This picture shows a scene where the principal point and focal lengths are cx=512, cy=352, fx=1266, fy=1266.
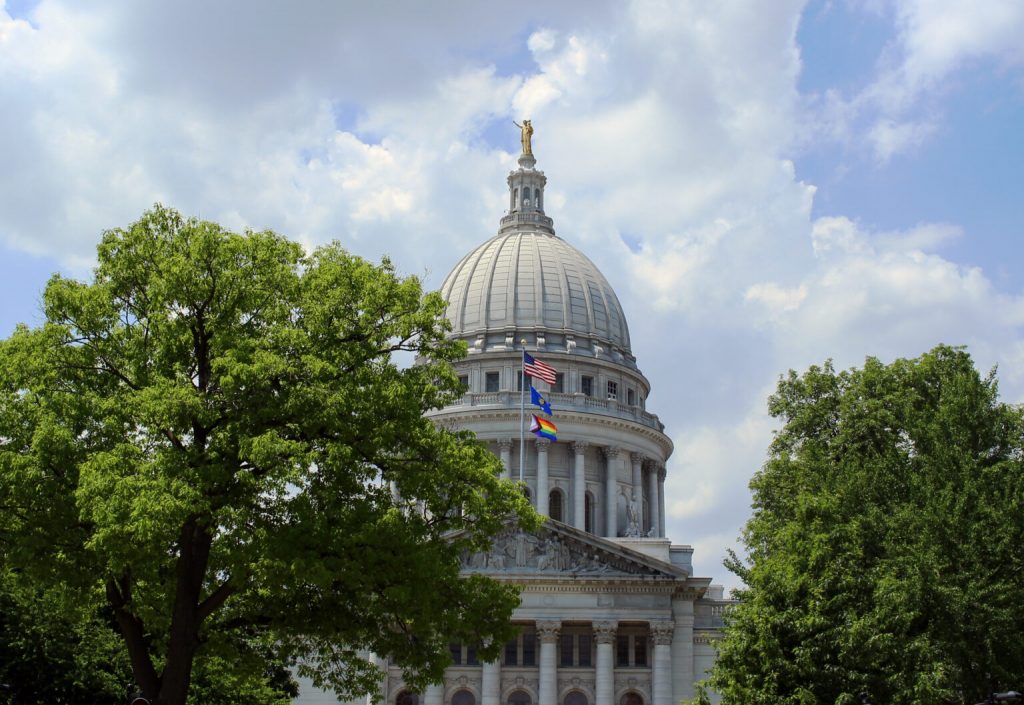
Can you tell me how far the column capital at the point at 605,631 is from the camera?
69875 millimetres

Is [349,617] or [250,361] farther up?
[250,361]

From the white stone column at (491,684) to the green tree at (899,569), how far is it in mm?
25935

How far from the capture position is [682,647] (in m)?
70.6

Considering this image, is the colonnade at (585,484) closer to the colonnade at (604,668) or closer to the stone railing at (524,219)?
the colonnade at (604,668)

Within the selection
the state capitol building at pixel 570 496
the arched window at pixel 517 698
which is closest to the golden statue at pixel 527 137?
the state capitol building at pixel 570 496

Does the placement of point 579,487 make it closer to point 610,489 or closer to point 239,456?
point 610,489

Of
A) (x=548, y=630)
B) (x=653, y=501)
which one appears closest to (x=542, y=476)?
(x=653, y=501)

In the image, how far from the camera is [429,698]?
7069cm

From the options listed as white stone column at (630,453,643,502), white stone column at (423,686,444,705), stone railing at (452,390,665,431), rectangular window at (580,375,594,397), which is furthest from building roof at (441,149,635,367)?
white stone column at (423,686,444,705)

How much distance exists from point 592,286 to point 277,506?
7244cm

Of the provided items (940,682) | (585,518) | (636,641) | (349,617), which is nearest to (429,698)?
(636,641)

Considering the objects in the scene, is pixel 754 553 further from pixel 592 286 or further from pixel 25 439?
pixel 592 286

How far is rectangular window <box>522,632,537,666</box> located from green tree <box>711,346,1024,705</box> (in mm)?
25367

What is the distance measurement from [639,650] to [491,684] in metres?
8.65
